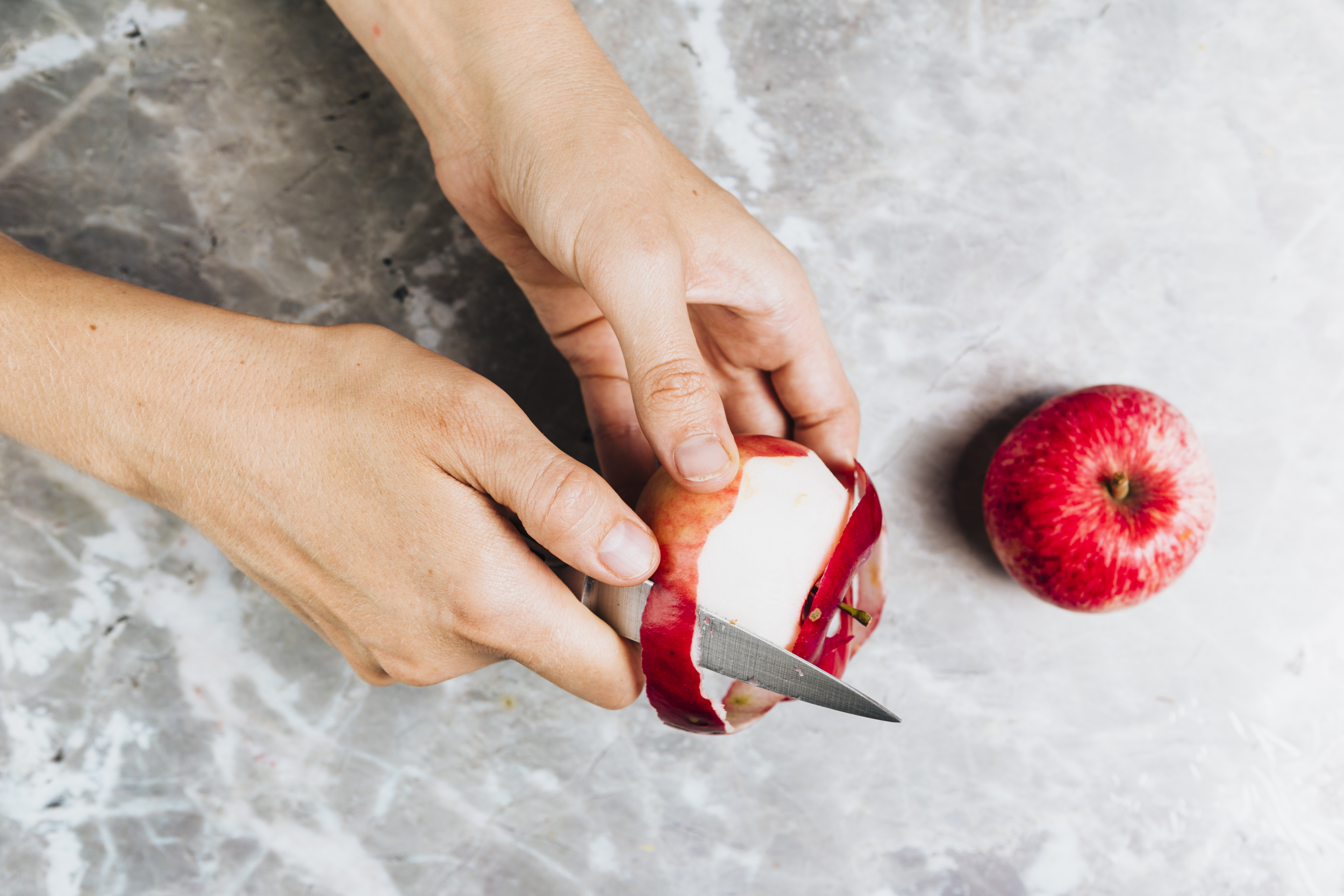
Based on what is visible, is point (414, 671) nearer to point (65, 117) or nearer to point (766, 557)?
point (766, 557)

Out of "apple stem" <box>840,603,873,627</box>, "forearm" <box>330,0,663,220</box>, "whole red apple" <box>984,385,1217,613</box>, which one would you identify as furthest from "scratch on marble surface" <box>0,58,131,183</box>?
"whole red apple" <box>984,385,1217,613</box>

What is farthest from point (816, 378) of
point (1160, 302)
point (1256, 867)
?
point (1256, 867)

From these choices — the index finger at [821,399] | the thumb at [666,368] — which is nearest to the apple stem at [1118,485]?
the index finger at [821,399]

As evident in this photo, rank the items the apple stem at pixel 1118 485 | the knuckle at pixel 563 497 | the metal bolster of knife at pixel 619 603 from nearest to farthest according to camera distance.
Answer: the knuckle at pixel 563 497, the metal bolster of knife at pixel 619 603, the apple stem at pixel 1118 485

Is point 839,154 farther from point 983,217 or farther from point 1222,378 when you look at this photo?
point 1222,378

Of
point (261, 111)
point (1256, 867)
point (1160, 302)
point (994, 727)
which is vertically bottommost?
point (1256, 867)

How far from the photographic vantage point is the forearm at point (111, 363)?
1133 mm

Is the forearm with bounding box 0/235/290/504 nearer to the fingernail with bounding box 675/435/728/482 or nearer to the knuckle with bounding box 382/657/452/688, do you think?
the knuckle with bounding box 382/657/452/688

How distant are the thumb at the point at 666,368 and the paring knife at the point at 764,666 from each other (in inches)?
7.4

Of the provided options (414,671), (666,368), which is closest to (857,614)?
(666,368)

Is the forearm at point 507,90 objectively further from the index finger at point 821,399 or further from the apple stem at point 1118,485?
the apple stem at point 1118,485

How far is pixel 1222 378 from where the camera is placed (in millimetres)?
1574

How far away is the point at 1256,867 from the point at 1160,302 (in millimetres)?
1138

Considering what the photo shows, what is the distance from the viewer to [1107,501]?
1342mm
